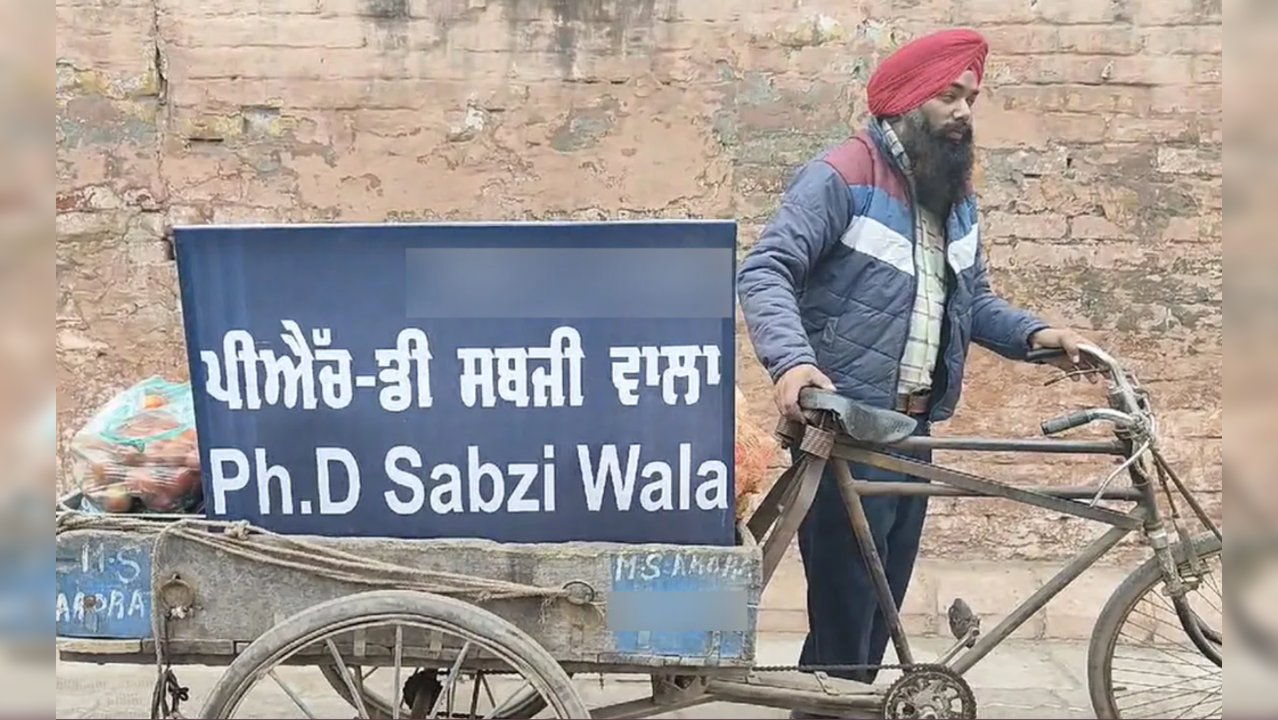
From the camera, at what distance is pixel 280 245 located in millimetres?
2123

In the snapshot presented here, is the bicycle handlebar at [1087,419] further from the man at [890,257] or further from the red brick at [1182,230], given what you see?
the red brick at [1182,230]

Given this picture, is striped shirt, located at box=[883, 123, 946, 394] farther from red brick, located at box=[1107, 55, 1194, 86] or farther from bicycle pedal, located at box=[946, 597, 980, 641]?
red brick, located at box=[1107, 55, 1194, 86]

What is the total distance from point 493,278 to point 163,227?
2.68 metres

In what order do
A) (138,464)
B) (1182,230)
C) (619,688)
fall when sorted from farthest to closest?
(1182,230) → (619,688) → (138,464)

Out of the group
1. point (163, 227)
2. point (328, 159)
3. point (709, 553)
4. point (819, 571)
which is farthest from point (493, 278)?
point (163, 227)

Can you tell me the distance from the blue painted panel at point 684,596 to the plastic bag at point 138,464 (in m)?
0.90

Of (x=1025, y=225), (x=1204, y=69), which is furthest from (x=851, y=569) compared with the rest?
(x=1204, y=69)

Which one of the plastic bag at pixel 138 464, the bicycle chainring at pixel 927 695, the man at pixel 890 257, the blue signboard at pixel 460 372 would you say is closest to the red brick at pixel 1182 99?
the man at pixel 890 257

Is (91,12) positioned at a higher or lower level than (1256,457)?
higher

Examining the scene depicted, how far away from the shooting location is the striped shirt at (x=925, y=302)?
8.79 ft

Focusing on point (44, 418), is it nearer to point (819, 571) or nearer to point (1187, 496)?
A: point (819, 571)

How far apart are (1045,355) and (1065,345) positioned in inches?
3.1

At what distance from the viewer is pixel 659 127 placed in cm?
424

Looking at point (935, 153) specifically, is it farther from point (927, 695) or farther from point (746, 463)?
point (927, 695)
